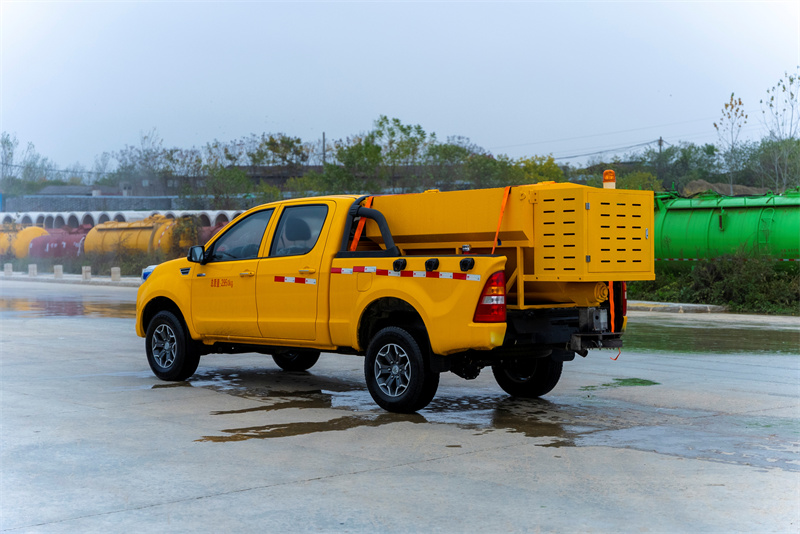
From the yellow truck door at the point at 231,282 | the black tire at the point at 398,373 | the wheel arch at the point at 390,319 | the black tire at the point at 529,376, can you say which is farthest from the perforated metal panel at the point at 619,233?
the yellow truck door at the point at 231,282

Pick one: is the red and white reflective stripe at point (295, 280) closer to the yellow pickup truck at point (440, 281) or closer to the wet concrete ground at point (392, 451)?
the yellow pickup truck at point (440, 281)

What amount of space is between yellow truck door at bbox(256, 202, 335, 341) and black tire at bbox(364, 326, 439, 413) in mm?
978

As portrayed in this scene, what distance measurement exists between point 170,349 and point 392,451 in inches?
193

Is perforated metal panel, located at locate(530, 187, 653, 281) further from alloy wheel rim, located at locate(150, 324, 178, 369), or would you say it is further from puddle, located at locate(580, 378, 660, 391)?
alloy wheel rim, located at locate(150, 324, 178, 369)

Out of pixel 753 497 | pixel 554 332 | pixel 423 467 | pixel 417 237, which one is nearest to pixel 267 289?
pixel 417 237

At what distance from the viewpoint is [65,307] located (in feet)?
79.7

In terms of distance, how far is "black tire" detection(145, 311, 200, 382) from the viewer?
1106 cm

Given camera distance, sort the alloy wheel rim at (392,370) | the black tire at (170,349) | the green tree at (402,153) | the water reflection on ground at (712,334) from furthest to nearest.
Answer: the green tree at (402,153) → the water reflection on ground at (712,334) → the black tire at (170,349) → the alloy wheel rim at (392,370)

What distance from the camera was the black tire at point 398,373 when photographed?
8695mm

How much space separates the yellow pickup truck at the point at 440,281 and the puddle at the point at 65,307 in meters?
11.7

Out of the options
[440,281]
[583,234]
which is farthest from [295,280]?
[583,234]

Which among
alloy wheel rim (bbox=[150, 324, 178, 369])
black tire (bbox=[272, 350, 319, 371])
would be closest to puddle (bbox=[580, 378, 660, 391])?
black tire (bbox=[272, 350, 319, 371])

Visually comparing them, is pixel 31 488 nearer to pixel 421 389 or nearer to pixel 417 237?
pixel 421 389

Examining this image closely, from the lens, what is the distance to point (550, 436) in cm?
785
